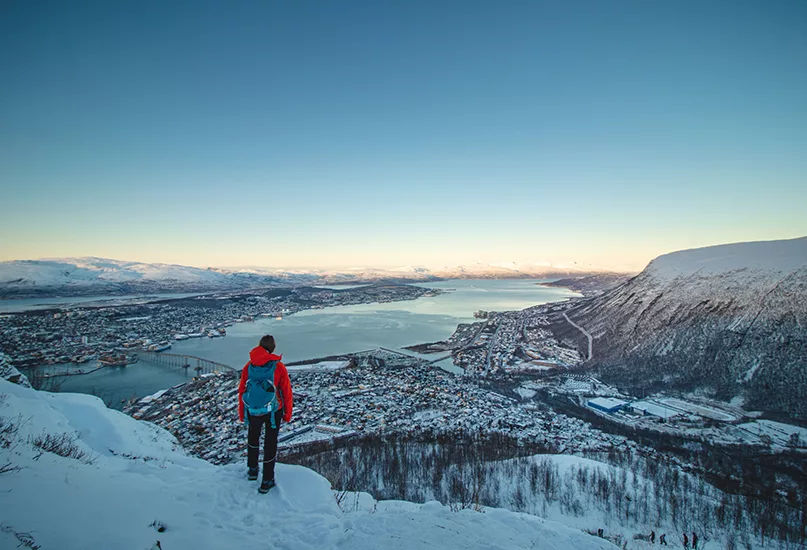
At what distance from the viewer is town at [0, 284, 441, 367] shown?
3164 centimetres

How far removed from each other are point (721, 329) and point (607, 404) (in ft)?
44.2

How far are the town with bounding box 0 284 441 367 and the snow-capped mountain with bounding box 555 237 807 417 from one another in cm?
4464

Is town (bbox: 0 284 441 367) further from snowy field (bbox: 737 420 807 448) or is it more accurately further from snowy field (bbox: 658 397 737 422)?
snowy field (bbox: 737 420 807 448)

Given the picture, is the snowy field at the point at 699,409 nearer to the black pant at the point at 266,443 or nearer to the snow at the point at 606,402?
the snow at the point at 606,402

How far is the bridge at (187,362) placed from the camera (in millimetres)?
27922

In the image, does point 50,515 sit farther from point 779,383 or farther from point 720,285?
point 720,285

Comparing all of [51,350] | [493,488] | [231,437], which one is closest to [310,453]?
[231,437]

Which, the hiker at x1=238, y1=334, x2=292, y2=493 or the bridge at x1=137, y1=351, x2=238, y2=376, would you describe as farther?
the bridge at x1=137, y1=351, x2=238, y2=376

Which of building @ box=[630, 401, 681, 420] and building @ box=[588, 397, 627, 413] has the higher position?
building @ box=[588, 397, 627, 413]

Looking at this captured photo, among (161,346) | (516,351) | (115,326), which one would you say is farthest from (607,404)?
(115,326)

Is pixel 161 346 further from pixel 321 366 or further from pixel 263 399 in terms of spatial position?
pixel 263 399

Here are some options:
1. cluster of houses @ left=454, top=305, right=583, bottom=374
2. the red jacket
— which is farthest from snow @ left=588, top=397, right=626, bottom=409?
the red jacket

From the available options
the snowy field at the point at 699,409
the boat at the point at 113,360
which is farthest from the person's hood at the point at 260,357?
the boat at the point at 113,360

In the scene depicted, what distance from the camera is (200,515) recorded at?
2.53m
